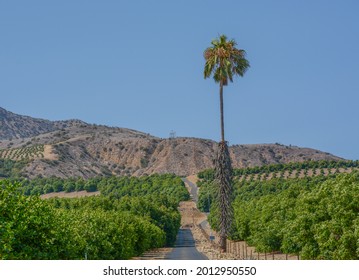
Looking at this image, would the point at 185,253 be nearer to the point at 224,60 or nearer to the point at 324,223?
the point at 224,60

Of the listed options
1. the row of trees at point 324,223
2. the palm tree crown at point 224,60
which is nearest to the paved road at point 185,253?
the row of trees at point 324,223

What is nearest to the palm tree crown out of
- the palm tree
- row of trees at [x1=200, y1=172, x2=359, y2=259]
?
the palm tree

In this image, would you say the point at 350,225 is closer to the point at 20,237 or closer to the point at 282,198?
the point at 20,237

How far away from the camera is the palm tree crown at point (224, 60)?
7356 centimetres

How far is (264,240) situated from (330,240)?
100 feet

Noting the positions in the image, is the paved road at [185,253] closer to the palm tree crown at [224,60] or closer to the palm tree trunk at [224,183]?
the palm tree trunk at [224,183]

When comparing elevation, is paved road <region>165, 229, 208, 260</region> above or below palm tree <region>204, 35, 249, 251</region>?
below

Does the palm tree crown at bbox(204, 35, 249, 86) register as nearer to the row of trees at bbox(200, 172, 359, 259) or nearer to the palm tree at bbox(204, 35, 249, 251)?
the palm tree at bbox(204, 35, 249, 251)

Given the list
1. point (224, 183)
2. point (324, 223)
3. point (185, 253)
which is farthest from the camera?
point (185, 253)

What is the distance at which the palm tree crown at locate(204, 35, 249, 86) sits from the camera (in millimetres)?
73562

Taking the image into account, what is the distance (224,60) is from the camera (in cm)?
7375

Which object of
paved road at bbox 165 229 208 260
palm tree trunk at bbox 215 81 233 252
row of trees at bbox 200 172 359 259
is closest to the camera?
row of trees at bbox 200 172 359 259

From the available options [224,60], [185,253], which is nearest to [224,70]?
[224,60]

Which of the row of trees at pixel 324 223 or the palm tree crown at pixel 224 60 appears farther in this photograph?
the palm tree crown at pixel 224 60
